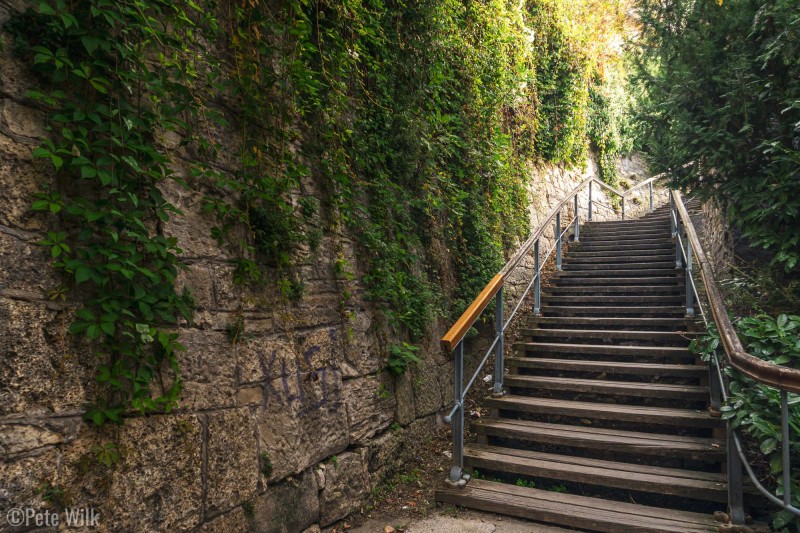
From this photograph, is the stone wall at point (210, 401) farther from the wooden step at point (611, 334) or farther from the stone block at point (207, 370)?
the wooden step at point (611, 334)

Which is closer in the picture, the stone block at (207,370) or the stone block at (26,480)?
the stone block at (26,480)

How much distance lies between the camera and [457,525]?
288cm

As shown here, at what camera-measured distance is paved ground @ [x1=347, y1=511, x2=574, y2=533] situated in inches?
111

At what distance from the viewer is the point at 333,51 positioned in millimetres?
3062

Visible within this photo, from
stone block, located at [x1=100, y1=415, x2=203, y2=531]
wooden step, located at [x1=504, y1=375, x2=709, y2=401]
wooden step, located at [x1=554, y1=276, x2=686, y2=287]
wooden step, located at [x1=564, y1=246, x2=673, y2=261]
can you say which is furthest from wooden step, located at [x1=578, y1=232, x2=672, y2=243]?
stone block, located at [x1=100, y1=415, x2=203, y2=531]

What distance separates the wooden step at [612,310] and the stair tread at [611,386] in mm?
1141

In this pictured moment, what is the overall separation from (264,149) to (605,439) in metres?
2.92

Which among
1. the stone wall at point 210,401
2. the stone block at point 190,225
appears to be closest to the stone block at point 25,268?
the stone wall at point 210,401

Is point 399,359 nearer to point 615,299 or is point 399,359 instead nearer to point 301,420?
point 301,420

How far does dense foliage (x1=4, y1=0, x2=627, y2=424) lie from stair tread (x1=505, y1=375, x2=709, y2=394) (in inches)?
36.8

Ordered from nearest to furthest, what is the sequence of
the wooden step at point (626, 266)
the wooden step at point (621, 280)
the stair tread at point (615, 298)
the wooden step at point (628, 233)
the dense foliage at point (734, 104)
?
1. the dense foliage at point (734, 104)
2. the stair tread at point (615, 298)
3. the wooden step at point (621, 280)
4. the wooden step at point (626, 266)
5. the wooden step at point (628, 233)

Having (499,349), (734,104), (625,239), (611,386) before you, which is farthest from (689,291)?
(625,239)

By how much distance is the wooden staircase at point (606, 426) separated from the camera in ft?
9.49

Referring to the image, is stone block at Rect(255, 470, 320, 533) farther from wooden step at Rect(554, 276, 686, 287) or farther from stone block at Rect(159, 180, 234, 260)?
wooden step at Rect(554, 276, 686, 287)
